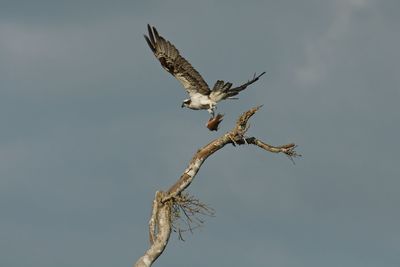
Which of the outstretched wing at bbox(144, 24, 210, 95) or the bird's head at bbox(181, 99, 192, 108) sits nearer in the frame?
the outstretched wing at bbox(144, 24, 210, 95)

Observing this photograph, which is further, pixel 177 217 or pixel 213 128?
pixel 213 128

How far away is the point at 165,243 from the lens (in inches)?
623

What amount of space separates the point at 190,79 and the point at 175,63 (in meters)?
0.65

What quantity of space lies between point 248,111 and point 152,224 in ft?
10.0

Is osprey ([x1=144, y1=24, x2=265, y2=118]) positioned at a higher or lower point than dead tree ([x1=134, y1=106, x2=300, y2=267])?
higher

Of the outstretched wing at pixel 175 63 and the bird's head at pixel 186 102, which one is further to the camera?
the bird's head at pixel 186 102

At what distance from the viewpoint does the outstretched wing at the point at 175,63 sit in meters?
20.1

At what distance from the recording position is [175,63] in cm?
2033

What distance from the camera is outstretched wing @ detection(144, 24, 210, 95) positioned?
20094 mm

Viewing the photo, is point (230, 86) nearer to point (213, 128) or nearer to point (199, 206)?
point (213, 128)

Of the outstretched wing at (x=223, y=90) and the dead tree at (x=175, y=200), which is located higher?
the outstretched wing at (x=223, y=90)

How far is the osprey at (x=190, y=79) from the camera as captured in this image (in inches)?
792

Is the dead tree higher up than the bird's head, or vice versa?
the bird's head

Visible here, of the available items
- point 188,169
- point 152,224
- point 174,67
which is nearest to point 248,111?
point 188,169
